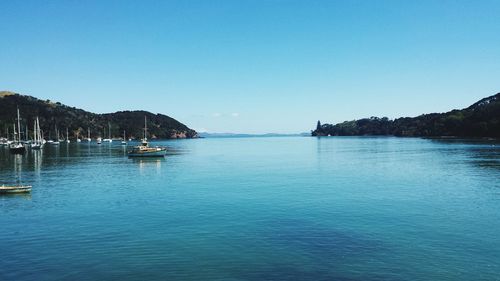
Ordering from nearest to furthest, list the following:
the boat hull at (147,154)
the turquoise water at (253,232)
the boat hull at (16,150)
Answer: the turquoise water at (253,232) < the boat hull at (147,154) < the boat hull at (16,150)

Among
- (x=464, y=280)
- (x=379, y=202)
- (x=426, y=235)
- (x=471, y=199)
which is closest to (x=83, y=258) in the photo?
(x=464, y=280)

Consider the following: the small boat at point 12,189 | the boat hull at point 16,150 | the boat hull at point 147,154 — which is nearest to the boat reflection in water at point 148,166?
the boat hull at point 147,154

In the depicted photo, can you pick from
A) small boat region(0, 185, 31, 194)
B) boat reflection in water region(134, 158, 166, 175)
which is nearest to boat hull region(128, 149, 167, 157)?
boat reflection in water region(134, 158, 166, 175)

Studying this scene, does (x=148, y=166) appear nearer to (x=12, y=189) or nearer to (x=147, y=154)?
(x=147, y=154)

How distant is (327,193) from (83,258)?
34706 millimetres

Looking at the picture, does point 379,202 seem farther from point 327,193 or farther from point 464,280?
point 464,280

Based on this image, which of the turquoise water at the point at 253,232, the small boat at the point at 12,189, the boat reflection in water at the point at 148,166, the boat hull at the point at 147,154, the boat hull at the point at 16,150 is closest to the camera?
the turquoise water at the point at 253,232

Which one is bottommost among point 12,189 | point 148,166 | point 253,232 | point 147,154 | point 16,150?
point 253,232

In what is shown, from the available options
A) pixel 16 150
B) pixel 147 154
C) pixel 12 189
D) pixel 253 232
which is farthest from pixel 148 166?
pixel 16 150

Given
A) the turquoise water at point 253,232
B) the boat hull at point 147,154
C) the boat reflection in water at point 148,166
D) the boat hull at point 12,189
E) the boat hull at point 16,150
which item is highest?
the boat hull at point 16,150

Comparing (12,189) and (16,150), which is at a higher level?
(16,150)

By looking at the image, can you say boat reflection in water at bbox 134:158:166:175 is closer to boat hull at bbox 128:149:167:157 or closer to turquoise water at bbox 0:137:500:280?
boat hull at bbox 128:149:167:157

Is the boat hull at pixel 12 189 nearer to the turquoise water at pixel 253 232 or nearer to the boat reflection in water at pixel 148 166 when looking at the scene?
the turquoise water at pixel 253 232

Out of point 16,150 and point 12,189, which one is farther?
point 16,150
